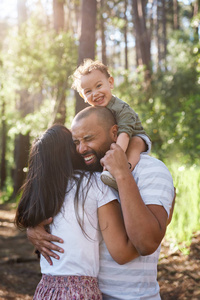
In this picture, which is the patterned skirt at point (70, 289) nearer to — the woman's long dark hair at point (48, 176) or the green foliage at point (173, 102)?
the woman's long dark hair at point (48, 176)

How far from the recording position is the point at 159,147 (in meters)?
10.9

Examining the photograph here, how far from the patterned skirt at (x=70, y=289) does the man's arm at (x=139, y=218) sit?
0.34m

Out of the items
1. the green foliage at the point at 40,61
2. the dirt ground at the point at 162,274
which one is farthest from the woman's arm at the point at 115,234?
the green foliage at the point at 40,61

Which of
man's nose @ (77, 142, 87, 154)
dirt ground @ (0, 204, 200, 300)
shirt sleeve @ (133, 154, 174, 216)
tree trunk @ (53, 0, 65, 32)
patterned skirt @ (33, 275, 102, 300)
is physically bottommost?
dirt ground @ (0, 204, 200, 300)

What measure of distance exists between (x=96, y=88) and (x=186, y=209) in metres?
3.28

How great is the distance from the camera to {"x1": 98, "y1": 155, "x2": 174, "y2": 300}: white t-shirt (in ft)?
6.57

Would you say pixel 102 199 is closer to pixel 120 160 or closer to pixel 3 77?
pixel 120 160

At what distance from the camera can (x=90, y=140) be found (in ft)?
7.83

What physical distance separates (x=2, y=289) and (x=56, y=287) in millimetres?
3715

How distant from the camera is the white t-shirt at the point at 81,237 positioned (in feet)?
6.54

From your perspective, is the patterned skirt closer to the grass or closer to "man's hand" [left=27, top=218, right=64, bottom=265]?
"man's hand" [left=27, top=218, right=64, bottom=265]

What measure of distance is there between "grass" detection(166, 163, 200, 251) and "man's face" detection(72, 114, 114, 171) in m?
3.48

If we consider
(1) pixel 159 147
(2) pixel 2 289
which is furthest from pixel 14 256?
(1) pixel 159 147

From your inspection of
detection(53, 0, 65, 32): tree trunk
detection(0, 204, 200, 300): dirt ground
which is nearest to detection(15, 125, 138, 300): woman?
detection(0, 204, 200, 300): dirt ground
